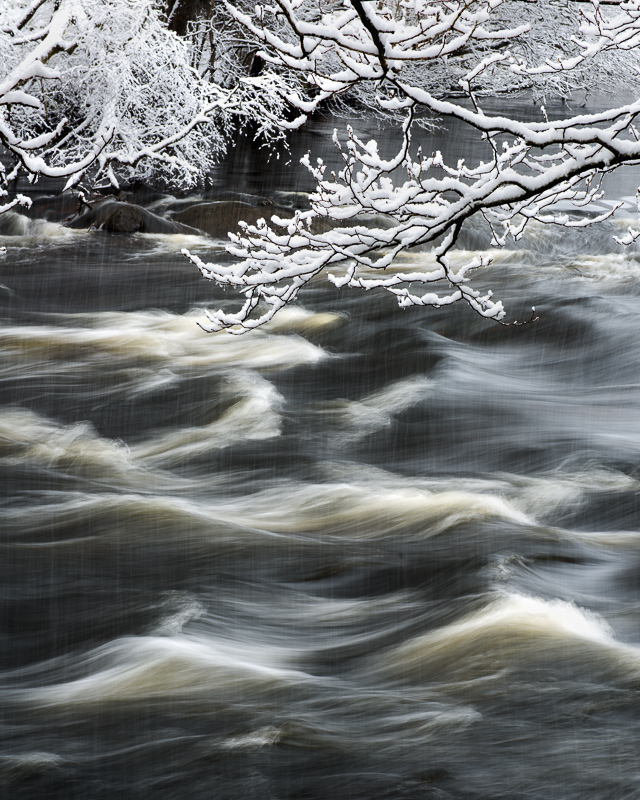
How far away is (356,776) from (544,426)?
13.3 feet

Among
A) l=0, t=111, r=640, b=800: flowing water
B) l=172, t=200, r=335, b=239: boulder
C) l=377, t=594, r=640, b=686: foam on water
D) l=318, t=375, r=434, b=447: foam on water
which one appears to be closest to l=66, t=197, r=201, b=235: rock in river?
l=172, t=200, r=335, b=239: boulder

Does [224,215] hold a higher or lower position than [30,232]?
higher

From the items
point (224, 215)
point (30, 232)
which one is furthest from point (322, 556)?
point (30, 232)

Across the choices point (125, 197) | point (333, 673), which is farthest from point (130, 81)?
point (333, 673)

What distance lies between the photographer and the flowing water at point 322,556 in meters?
2.99

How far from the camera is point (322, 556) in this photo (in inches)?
179

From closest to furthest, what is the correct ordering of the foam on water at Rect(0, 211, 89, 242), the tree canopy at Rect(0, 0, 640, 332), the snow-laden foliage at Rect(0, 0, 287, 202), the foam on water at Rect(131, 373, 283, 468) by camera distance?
the tree canopy at Rect(0, 0, 640, 332) < the foam on water at Rect(131, 373, 283, 468) < the foam on water at Rect(0, 211, 89, 242) < the snow-laden foliage at Rect(0, 0, 287, 202)

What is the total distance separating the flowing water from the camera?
299cm

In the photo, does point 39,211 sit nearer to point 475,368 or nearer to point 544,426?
point 475,368

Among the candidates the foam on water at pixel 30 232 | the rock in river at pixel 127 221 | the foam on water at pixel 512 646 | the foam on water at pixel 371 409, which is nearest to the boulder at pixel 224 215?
the rock in river at pixel 127 221

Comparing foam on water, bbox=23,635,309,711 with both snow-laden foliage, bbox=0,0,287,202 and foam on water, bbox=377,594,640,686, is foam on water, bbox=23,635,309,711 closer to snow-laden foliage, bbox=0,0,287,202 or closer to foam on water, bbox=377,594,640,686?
foam on water, bbox=377,594,640,686

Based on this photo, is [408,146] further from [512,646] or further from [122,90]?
[122,90]

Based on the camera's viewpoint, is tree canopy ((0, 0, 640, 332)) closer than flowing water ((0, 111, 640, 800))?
No

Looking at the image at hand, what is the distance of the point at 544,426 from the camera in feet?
21.5
